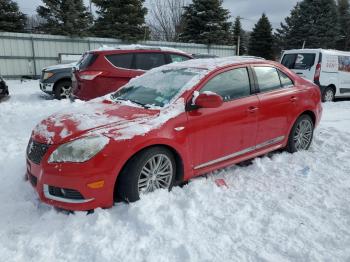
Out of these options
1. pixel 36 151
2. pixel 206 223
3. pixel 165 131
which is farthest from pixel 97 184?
pixel 206 223

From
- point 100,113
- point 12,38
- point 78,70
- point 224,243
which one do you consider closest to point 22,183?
point 100,113

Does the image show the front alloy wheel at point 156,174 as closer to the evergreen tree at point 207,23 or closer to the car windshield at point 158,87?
the car windshield at point 158,87

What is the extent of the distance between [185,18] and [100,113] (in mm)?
29061

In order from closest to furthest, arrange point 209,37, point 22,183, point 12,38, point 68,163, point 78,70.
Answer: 1. point 68,163
2. point 22,183
3. point 78,70
4. point 12,38
5. point 209,37

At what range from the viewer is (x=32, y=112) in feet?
28.9

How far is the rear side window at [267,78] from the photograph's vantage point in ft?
16.0

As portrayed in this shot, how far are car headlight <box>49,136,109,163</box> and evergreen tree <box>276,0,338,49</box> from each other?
38.0m

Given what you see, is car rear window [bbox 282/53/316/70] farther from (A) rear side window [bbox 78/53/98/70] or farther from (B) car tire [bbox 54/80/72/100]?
(B) car tire [bbox 54/80/72/100]

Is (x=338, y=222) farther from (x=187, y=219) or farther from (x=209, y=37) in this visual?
(x=209, y=37)

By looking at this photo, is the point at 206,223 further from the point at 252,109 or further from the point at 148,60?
the point at 148,60

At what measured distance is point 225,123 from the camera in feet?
13.9

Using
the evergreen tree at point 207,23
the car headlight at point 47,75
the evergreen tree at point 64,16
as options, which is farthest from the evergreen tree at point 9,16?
the car headlight at point 47,75

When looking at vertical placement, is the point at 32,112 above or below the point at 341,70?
below

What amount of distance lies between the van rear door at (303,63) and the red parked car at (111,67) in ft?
16.5
